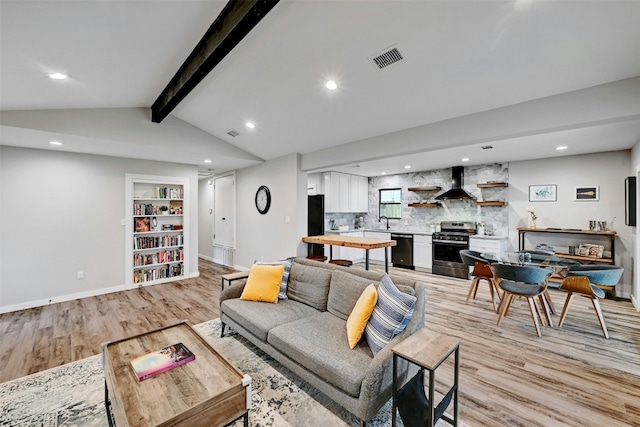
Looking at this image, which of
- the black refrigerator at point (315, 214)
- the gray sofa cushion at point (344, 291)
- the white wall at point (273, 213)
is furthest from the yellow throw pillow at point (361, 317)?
the black refrigerator at point (315, 214)

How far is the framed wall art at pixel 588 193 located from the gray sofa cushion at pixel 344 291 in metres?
5.00

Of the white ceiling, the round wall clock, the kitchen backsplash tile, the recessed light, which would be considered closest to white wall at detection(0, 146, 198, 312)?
the white ceiling

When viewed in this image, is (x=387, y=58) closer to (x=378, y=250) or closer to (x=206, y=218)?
(x=378, y=250)

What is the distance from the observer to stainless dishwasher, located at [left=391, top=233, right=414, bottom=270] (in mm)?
6422

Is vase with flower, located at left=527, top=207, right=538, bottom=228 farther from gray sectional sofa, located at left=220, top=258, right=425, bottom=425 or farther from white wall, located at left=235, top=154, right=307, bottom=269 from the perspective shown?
gray sectional sofa, located at left=220, top=258, right=425, bottom=425

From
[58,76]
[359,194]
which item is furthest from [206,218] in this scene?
[58,76]

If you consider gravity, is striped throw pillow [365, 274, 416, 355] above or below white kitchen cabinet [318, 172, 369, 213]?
below

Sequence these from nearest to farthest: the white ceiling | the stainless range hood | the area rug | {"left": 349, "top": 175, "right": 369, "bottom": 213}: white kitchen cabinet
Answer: the area rug
the white ceiling
the stainless range hood
{"left": 349, "top": 175, "right": 369, "bottom": 213}: white kitchen cabinet

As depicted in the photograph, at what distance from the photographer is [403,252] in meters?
6.54

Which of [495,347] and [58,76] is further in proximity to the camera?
[495,347]

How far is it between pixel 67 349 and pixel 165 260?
2724 mm

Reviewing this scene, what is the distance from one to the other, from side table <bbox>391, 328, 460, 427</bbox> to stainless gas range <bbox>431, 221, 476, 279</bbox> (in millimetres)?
4407

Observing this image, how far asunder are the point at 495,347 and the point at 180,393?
2964mm

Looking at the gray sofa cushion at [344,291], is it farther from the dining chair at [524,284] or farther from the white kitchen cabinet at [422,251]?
the white kitchen cabinet at [422,251]
